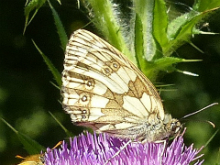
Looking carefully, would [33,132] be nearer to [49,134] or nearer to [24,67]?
[49,134]

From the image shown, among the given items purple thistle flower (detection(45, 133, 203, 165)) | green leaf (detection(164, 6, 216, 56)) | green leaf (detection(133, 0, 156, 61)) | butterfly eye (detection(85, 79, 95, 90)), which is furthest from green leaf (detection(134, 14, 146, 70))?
purple thistle flower (detection(45, 133, 203, 165))

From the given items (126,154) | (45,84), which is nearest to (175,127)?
(126,154)

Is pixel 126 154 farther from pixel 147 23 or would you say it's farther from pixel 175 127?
pixel 147 23

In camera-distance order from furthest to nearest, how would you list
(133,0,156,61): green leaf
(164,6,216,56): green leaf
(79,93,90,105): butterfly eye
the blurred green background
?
the blurred green background
(133,0,156,61): green leaf
(164,6,216,56): green leaf
(79,93,90,105): butterfly eye

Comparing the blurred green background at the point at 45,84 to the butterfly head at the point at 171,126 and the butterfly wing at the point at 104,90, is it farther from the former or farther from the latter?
the butterfly wing at the point at 104,90

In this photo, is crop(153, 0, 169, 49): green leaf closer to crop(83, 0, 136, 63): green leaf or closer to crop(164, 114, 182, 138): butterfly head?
crop(83, 0, 136, 63): green leaf

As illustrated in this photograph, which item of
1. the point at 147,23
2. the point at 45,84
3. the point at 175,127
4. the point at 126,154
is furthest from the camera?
the point at 45,84

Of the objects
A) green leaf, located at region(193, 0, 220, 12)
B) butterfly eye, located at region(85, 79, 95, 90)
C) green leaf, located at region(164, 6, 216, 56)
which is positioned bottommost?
butterfly eye, located at region(85, 79, 95, 90)
